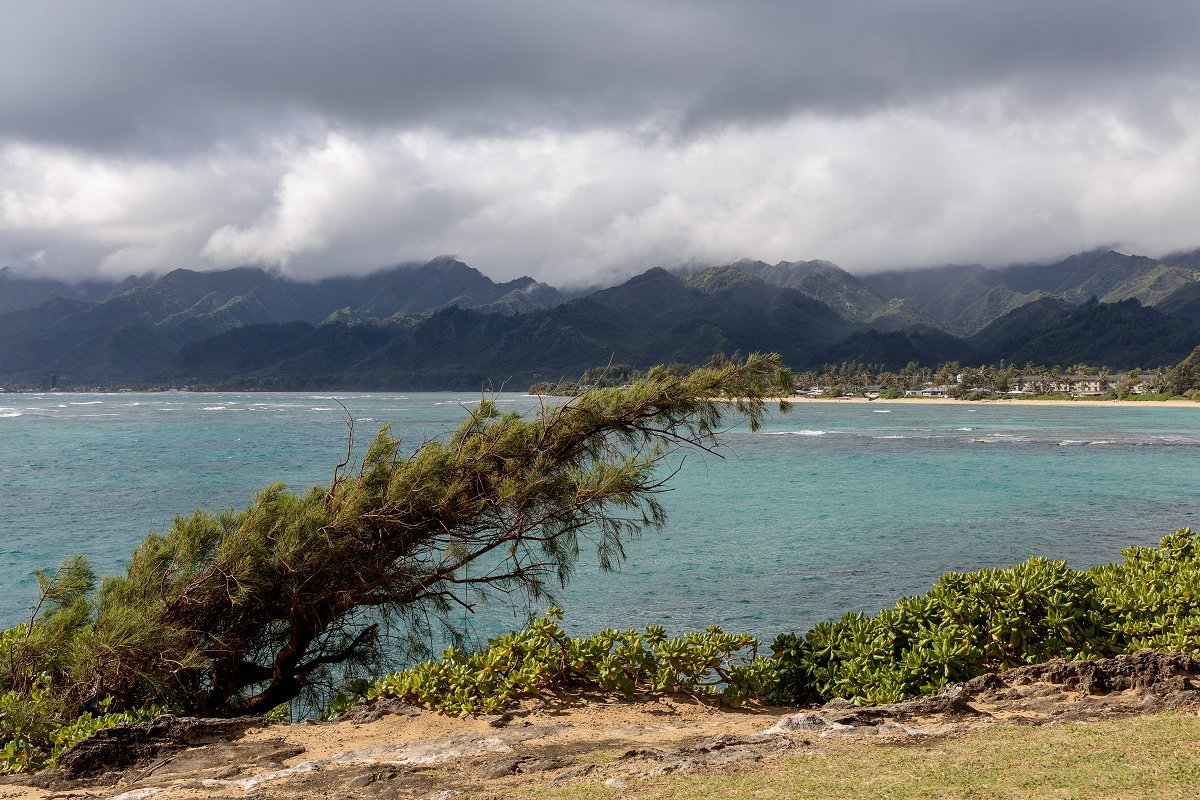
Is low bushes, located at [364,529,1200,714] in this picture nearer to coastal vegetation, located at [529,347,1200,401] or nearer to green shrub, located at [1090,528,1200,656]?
green shrub, located at [1090,528,1200,656]

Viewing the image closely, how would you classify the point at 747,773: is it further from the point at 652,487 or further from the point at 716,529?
the point at 716,529

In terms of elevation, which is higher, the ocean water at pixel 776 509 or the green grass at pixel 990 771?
the green grass at pixel 990 771

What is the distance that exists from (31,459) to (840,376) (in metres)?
139

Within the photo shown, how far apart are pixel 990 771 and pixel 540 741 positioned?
3002mm

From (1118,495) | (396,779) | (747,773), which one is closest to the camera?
(747,773)

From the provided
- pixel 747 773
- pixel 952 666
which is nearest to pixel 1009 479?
pixel 952 666

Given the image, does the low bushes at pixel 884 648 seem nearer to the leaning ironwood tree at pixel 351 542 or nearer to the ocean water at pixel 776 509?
the leaning ironwood tree at pixel 351 542

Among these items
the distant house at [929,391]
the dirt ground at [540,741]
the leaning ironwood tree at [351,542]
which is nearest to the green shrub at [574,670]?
the dirt ground at [540,741]

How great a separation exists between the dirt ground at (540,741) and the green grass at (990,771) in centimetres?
23

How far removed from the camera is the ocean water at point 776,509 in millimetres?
15852

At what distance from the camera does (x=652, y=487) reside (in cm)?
866

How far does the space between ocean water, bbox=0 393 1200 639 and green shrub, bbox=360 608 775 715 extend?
90.6 inches

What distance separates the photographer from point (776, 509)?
27188mm

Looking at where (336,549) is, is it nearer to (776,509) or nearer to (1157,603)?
(1157,603)
